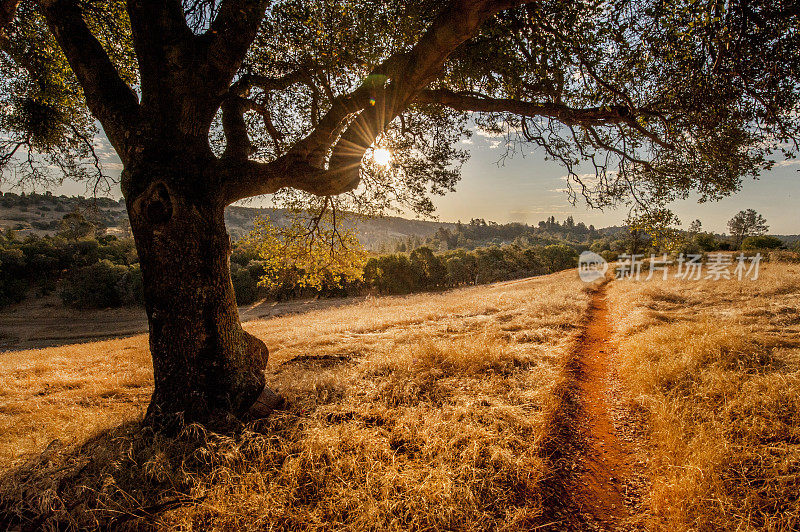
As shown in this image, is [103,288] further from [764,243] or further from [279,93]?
[764,243]

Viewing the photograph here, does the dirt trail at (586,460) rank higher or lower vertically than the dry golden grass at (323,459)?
lower

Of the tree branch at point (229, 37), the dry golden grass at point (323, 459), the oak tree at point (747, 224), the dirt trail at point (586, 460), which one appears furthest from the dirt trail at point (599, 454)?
the oak tree at point (747, 224)

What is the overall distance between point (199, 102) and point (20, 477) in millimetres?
4989

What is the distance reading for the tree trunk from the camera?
4137 millimetres

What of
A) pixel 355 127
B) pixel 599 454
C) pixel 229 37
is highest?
pixel 229 37

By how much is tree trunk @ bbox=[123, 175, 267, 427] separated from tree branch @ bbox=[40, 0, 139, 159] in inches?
36.5

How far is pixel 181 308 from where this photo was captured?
4152 mm

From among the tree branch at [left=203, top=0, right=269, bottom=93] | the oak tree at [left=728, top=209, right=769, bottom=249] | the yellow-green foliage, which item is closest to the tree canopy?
the tree branch at [left=203, top=0, right=269, bottom=93]

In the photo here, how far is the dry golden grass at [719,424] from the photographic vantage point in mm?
2857

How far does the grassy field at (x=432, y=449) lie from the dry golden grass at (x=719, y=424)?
2 cm

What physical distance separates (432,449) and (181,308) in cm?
387

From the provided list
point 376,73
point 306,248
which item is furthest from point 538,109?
point 306,248

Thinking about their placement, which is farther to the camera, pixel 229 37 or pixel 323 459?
pixel 229 37

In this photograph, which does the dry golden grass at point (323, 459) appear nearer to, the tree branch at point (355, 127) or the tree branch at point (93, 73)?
the tree branch at point (355, 127)
